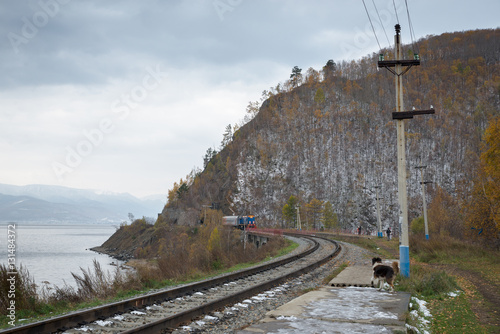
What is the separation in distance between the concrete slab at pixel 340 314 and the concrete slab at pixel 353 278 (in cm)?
152

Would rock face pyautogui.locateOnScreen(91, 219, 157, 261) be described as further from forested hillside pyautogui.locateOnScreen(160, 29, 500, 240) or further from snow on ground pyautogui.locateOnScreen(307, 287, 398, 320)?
snow on ground pyautogui.locateOnScreen(307, 287, 398, 320)

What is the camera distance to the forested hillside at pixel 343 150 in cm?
12744

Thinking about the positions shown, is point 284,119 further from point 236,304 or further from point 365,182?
point 236,304

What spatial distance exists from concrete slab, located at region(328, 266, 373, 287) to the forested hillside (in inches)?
3210

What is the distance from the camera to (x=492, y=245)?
23797 mm

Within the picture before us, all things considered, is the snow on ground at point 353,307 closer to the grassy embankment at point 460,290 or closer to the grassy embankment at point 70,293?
the grassy embankment at point 460,290

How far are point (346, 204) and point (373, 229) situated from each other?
46.0ft

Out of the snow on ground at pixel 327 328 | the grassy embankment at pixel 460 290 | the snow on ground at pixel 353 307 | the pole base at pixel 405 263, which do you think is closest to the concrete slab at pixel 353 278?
the grassy embankment at pixel 460 290

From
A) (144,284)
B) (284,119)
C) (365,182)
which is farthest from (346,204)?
(144,284)

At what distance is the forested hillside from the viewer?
127 m

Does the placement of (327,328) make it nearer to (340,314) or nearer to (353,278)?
(340,314)

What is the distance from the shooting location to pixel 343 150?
149 m

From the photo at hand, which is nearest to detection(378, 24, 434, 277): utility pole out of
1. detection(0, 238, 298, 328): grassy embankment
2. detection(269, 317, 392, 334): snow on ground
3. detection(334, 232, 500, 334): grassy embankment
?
detection(334, 232, 500, 334): grassy embankment

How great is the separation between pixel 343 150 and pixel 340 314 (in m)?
146
